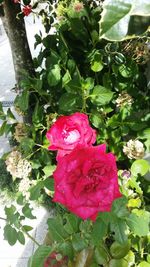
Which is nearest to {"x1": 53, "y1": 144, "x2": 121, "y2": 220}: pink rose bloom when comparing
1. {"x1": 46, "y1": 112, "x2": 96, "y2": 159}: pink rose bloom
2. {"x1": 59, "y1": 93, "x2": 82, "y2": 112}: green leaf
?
{"x1": 46, "y1": 112, "x2": 96, "y2": 159}: pink rose bloom

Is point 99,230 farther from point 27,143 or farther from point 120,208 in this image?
point 27,143

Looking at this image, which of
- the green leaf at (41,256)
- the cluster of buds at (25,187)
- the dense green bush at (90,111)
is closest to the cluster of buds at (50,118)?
the dense green bush at (90,111)

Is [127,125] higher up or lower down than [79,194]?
lower down

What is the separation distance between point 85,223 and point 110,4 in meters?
0.92

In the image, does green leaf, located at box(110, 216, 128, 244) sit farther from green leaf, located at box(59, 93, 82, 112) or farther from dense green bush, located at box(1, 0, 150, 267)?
green leaf, located at box(59, 93, 82, 112)

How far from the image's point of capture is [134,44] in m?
1.57

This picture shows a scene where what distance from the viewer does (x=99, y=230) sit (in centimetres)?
105

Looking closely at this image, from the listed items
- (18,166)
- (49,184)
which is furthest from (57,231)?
(18,166)

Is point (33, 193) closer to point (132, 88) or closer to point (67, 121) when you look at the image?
point (67, 121)

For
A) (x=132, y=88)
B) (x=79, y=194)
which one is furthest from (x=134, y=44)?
(x=79, y=194)

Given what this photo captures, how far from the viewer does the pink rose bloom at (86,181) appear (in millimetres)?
807

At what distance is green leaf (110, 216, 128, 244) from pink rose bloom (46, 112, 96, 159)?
243mm

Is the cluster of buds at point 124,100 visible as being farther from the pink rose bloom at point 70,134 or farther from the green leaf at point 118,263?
the green leaf at point 118,263

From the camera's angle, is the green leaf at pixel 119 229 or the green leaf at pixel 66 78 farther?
the green leaf at pixel 66 78
